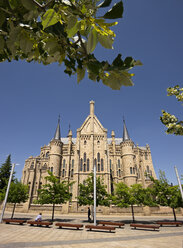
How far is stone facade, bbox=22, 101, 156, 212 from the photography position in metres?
34.7

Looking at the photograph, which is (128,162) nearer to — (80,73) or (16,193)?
(16,193)

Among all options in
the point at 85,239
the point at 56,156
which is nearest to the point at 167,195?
the point at 85,239

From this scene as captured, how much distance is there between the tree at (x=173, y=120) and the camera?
525cm

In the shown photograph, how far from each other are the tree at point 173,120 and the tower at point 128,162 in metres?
32.8

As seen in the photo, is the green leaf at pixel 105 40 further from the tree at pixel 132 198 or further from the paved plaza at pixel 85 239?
the tree at pixel 132 198

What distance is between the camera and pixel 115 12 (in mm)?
789

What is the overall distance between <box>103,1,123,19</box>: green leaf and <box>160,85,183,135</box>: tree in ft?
17.1

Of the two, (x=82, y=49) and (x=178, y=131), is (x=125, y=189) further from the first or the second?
(x=82, y=49)

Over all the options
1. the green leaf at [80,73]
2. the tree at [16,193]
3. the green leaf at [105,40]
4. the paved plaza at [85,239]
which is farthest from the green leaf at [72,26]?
the tree at [16,193]

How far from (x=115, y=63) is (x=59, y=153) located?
39.4 meters

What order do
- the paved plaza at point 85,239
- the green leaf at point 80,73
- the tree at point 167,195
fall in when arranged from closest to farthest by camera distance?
the green leaf at point 80,73
the paved plaza at point 85,239
the tree at point 167,195

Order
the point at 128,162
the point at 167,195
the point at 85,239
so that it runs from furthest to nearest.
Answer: the point at 128,162 → the point at 167,195 → the point at 85,239

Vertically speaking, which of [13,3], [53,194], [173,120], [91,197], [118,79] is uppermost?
[173,120]

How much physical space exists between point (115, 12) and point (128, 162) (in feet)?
127
